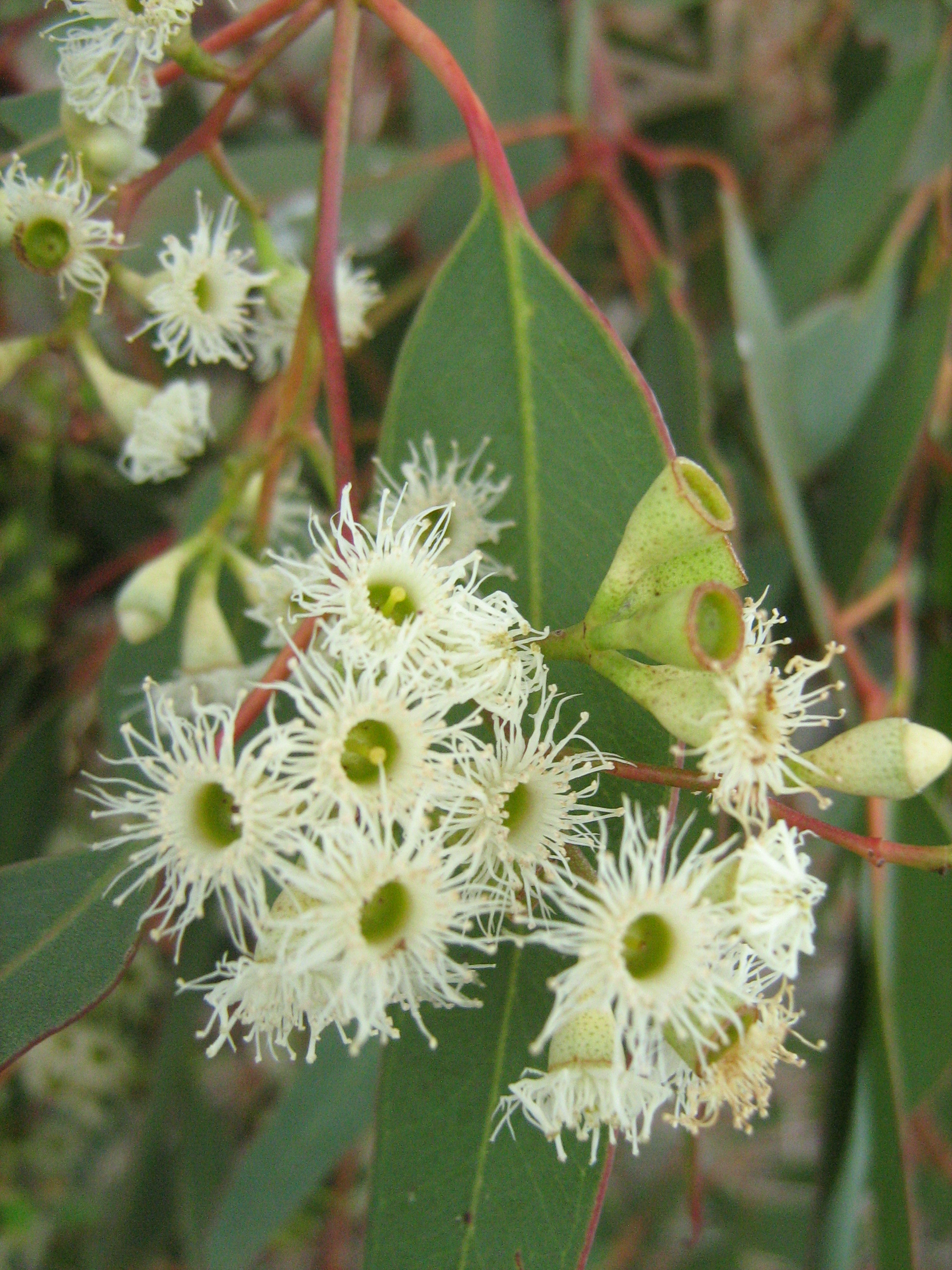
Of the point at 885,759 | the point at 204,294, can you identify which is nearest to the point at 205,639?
the point at 204,294

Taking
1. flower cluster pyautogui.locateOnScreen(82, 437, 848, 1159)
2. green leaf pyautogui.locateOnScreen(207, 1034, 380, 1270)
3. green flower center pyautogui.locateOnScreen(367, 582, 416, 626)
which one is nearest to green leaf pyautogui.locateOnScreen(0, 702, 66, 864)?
green leaf pyautogui.locateOnScreen(207, 1034, 380, 1270)

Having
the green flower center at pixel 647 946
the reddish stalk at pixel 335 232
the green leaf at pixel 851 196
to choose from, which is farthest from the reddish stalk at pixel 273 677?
the green leaf at pixel 851 196

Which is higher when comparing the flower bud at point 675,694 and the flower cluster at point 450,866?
the flower bud at point 675,694

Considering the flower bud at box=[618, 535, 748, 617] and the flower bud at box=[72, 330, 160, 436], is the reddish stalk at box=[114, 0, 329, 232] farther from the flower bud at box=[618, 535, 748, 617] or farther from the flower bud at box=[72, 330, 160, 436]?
the flower bud at box=[618, 535, 748, 617]

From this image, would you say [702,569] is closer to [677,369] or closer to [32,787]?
[677,369]

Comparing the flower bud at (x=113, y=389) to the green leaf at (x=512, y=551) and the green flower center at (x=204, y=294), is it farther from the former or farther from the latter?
the green leaf at (x=512, y=551)
